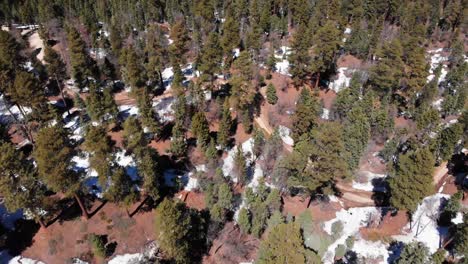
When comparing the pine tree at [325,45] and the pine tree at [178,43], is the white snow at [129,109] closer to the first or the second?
the pine tree at [178,43]

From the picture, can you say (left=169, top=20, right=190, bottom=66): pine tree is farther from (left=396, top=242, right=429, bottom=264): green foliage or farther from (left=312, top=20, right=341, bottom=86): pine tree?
(left=396, top=242, right=429, bottom=264): green foliage

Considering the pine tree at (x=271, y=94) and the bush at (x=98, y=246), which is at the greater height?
the pine tree at (x=271, y=94)

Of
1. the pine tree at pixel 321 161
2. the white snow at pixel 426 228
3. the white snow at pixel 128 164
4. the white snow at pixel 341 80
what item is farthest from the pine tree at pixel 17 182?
the white snow at pixel 341 80

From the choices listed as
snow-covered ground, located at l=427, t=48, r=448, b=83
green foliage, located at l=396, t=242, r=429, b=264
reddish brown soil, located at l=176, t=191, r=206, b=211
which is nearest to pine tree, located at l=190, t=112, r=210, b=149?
reddish brown soil, located at l=176, t=191, r=206, b=211

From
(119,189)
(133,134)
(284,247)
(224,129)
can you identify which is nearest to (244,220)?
(284,247)

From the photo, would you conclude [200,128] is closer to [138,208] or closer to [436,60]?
[138,208]

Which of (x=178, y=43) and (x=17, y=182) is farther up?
(x=178, y=43)

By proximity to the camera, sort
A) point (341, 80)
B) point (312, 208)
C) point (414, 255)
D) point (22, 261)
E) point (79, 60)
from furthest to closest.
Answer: point (341, 80)
point (79, 60)
point (312, 208)
point (22, 261)
point (414, 255)
